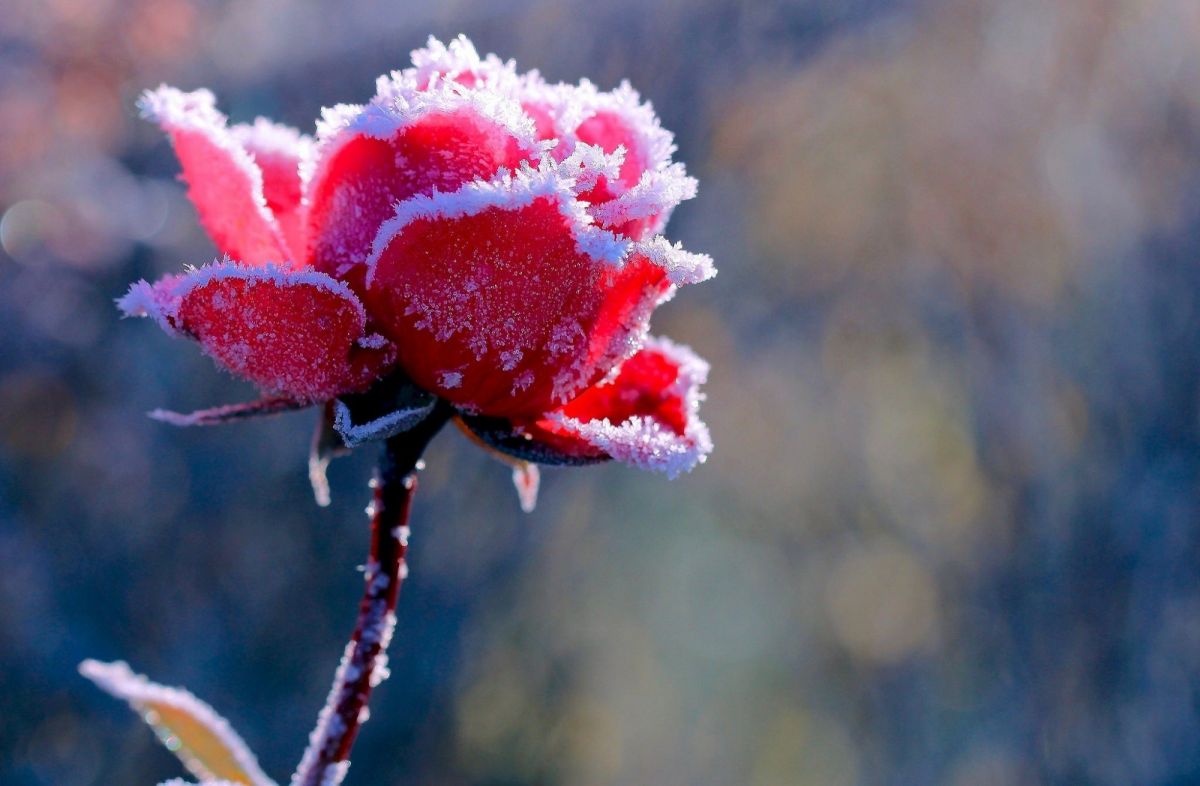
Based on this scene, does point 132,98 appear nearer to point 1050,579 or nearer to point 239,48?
point 239,48

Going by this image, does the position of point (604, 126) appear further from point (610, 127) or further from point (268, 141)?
point (268, 141)

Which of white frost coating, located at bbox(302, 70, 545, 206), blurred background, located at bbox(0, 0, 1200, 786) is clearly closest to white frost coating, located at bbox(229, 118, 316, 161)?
white frost coating, located at bbox(302, 70, 545, 206)

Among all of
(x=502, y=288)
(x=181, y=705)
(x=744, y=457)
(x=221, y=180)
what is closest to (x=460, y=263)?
(x=502, y=288)

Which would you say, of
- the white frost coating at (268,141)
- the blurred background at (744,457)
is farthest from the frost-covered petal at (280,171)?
the blurred background at (744,457)

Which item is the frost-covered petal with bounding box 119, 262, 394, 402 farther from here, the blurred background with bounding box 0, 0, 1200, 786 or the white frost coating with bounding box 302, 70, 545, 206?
the blurred background with bounding box 0, 0, 1200, 786

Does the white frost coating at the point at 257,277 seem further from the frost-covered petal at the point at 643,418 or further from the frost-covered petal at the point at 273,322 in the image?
the frost-covered petal at the point at 643,418
